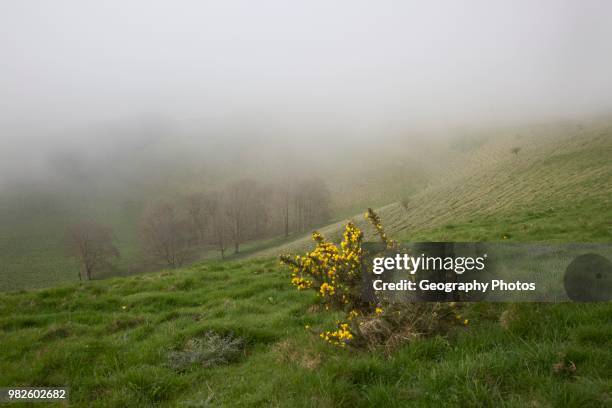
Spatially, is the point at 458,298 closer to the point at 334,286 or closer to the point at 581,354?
the point at 581,354

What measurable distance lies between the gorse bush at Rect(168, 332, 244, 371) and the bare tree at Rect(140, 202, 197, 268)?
56644 millimetres

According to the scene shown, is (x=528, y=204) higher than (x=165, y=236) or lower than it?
higher

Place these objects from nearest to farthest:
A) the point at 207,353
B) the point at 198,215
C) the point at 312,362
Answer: the point at 312,362 → the point at 207,353 → the point at 198,215

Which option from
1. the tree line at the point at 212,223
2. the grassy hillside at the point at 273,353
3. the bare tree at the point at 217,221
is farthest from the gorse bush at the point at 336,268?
the bare tree at the point at 217,221

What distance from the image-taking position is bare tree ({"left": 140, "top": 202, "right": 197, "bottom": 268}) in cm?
6084

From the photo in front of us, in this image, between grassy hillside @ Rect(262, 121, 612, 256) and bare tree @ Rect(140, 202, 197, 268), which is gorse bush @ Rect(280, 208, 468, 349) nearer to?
grassy hillside @ Rect(262, 121, 612, 256)

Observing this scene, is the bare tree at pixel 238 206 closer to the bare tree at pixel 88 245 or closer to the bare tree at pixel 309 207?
the bare tree at pixel 309 207

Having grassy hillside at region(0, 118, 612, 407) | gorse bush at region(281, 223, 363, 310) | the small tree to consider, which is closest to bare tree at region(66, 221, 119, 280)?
the small tree

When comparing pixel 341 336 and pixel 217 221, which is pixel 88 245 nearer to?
pixel 217 221

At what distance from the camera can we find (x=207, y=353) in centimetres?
582

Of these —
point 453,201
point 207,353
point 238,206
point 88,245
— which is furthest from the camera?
point 238,206

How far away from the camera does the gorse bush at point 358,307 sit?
5.04m

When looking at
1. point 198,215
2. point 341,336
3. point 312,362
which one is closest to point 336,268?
point 341,336

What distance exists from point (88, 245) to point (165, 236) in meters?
11.5
